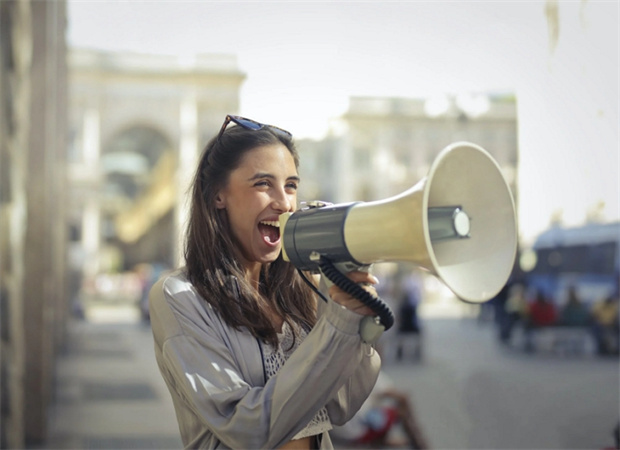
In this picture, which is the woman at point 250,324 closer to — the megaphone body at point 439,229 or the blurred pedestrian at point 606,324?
the megaphone body at point 439,229

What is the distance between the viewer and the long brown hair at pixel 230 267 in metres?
1.50

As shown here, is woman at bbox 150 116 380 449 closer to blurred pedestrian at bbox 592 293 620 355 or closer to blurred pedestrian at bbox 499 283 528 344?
blurred pedestrian at bbox 592 293 620 355

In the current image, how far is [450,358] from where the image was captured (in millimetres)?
12266

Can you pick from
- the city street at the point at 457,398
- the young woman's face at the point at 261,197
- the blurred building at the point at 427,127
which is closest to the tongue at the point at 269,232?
the young woman's face at the point at 261,197

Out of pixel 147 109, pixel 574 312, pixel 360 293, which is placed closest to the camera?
pixel 360 293

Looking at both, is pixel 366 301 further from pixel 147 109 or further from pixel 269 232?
pixel 147 109

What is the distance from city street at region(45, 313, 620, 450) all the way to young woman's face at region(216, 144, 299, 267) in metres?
1.83

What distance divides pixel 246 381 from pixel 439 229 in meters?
0.43

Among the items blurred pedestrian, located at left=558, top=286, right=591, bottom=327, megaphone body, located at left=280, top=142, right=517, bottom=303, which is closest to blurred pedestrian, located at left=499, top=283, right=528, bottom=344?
blurred pedestrian, located at left=558, top=286, right=591, bottom=327

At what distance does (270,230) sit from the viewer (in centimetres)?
158

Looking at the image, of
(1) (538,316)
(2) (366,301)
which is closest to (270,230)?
(2) (366,301)

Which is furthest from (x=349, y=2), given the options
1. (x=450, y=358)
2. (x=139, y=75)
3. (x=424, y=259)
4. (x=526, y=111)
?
(x=450, y=358)

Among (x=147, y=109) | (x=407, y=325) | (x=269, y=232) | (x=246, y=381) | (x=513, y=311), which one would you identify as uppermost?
(x=147, y=109)

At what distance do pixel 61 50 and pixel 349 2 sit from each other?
10.1 meters
